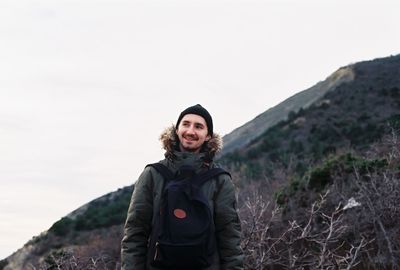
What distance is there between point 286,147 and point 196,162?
3384 centimetres

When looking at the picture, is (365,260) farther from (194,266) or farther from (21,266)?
(21,266)

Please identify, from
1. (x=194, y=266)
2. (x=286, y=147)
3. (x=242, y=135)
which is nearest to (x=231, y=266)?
(x=194, y=266)

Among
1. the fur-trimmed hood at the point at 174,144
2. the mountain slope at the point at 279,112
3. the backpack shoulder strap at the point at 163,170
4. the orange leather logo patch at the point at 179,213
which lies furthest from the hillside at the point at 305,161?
the orange leather logo patch at the point at 179,213

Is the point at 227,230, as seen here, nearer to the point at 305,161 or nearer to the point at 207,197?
the point at 207,197

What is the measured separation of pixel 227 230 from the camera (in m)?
2.52

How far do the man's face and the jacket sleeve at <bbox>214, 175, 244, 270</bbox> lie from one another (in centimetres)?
26

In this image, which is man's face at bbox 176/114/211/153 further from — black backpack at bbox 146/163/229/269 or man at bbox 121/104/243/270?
black backpack at bbox 146/163/229/269

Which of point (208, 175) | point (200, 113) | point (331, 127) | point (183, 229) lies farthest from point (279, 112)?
point (183, 229)

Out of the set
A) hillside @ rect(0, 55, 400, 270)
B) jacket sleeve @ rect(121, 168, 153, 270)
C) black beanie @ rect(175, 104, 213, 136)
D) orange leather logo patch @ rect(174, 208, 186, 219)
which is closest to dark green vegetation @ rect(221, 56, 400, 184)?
hillside @ rect(0, 55, 400, 270)

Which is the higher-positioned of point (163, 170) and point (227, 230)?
point (163, 170)

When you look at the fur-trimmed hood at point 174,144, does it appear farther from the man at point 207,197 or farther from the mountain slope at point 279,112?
the mountain slope at point 279,112

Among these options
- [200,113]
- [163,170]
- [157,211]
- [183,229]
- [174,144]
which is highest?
[200,113]

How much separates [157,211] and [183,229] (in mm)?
207

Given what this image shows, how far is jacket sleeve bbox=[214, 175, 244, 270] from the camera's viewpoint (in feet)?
8.16
